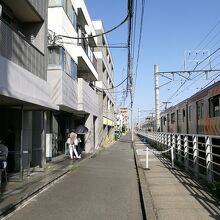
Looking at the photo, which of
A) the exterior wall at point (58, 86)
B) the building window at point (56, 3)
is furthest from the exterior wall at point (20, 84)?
the building window at point (56, 3)

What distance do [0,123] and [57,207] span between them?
7.06 meters

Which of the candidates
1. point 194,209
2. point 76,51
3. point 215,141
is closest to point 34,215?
point 194,209

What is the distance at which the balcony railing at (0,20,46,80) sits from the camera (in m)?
11.2

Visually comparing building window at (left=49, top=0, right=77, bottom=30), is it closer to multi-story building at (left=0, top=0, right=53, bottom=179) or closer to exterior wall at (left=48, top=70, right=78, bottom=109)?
exterior wall at (left=48, top=70, right=78, bottom=109)

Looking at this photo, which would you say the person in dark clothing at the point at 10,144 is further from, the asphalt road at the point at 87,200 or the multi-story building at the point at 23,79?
the asphalt road at the point at 87,200

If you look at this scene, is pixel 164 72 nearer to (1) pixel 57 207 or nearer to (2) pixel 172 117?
(2) pixel 172 117

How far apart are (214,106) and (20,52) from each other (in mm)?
9173

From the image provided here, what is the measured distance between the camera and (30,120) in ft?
54.6

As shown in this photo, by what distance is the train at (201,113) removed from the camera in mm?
17006

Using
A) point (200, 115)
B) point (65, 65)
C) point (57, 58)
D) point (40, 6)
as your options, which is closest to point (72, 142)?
point (65, 65)

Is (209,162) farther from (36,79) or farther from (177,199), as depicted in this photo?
(36,79)

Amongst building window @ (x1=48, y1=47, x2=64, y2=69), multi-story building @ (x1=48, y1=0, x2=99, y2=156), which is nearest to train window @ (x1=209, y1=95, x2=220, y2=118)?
multi-story building @ (x1=48, y1=0, x2=99, y2=156)

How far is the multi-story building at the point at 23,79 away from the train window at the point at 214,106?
6.97m

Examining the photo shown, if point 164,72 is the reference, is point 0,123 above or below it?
below
